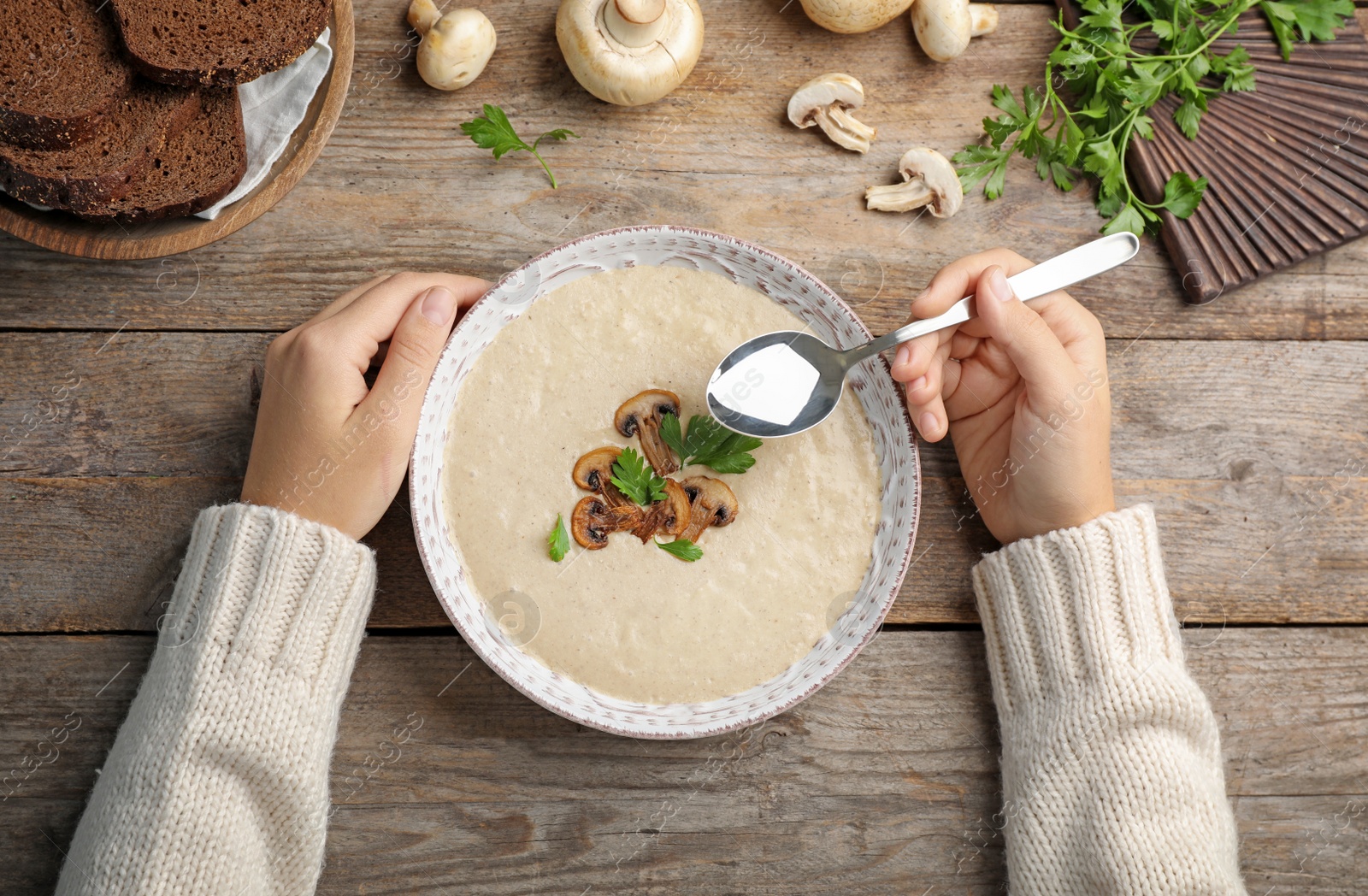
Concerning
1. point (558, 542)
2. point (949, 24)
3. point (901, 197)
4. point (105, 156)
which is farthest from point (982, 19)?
point (105, 156)

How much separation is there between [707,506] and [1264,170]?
3.79ft

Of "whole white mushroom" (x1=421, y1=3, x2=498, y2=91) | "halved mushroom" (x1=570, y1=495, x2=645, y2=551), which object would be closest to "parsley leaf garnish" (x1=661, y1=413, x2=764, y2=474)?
"halved mushroom" (x1=570, y1=495, x2=645, y2=551)

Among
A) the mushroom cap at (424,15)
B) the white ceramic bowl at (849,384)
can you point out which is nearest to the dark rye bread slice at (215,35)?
the mushroom cap at (424,15)

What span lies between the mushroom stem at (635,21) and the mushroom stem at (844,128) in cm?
31

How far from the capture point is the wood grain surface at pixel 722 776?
1397 mm

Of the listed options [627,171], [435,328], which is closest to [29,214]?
[435,328]

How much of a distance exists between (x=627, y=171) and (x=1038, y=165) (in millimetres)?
730

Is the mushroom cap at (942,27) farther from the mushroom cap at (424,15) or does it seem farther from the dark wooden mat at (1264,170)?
the mushroom cap at (424,15)

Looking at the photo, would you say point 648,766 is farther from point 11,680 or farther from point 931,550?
point 11,680

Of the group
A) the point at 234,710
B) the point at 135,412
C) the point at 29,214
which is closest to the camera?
the point at 234,710

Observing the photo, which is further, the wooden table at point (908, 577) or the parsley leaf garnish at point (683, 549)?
the wooden table at point (908, 577)

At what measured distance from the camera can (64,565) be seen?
55.4 inches

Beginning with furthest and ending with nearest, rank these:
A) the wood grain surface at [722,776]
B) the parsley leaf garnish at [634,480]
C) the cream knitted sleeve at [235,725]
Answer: the wood grain surface at [722,776] < the parsley leaf garnish at [634,480] < the cream knitted sleeve at [235,725]

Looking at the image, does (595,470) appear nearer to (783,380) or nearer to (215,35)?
(783,380)
